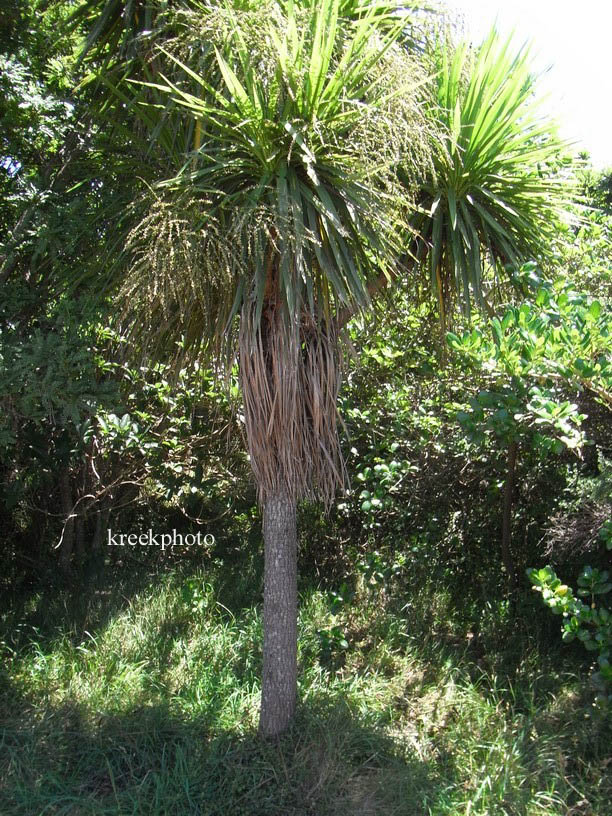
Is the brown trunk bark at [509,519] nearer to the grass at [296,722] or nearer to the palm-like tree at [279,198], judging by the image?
the grass at [296,722]

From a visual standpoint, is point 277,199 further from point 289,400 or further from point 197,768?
point 197,768

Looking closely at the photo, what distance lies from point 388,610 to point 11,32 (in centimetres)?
471

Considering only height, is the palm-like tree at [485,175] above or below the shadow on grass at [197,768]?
above

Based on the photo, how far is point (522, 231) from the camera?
152 inches

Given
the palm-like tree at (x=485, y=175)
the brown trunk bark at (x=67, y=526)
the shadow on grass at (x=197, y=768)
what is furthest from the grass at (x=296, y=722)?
the palm-like tree at (x=485, y=175)

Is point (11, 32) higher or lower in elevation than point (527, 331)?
higher

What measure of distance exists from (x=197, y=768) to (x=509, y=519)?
2691 mm

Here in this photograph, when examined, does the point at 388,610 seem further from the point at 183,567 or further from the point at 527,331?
the point at 527,331

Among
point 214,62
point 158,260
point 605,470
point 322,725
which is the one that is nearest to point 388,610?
point 322,725

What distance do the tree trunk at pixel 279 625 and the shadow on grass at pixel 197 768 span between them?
16 cm

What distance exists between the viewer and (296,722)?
13.4 feet

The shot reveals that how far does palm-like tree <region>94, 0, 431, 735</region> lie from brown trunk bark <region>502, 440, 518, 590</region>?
166cm

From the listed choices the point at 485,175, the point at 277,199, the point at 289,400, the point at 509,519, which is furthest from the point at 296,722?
the point at 485,175

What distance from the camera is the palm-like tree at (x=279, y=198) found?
309 cm
